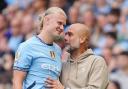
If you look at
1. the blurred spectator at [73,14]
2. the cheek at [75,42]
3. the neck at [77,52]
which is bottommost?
the neck at [77,52]

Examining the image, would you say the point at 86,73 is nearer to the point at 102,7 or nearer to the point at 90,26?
the point at 90,26

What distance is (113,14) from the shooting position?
981 cm

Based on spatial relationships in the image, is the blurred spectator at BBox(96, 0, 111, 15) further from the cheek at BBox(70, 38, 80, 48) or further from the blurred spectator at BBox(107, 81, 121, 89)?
the cheek at BBox(70, 38, 80, 48)

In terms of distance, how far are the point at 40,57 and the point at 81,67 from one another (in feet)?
1.28

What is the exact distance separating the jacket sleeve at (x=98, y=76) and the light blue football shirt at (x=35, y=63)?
30cm

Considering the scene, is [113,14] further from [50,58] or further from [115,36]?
[50,58]

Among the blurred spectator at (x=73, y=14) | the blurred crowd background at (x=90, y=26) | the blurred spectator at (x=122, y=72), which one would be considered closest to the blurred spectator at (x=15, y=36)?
the blurred crowd background at (x=90, y=26)

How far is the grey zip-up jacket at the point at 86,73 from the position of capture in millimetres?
5168

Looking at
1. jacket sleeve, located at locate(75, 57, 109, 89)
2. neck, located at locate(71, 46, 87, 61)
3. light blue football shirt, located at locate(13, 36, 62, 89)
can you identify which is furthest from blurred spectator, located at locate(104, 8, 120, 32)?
light blue football shirt, located at locate(13, 36, 62, 89)

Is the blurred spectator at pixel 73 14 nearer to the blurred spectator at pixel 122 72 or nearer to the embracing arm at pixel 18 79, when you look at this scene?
the blurred spectator at pixel 122 72

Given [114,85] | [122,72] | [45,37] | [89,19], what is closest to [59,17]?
[45,37]

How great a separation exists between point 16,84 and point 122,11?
15.8ft

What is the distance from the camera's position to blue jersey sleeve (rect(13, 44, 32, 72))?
5.05 m

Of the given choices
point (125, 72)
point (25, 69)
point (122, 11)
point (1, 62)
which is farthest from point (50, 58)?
point (1, 62)
